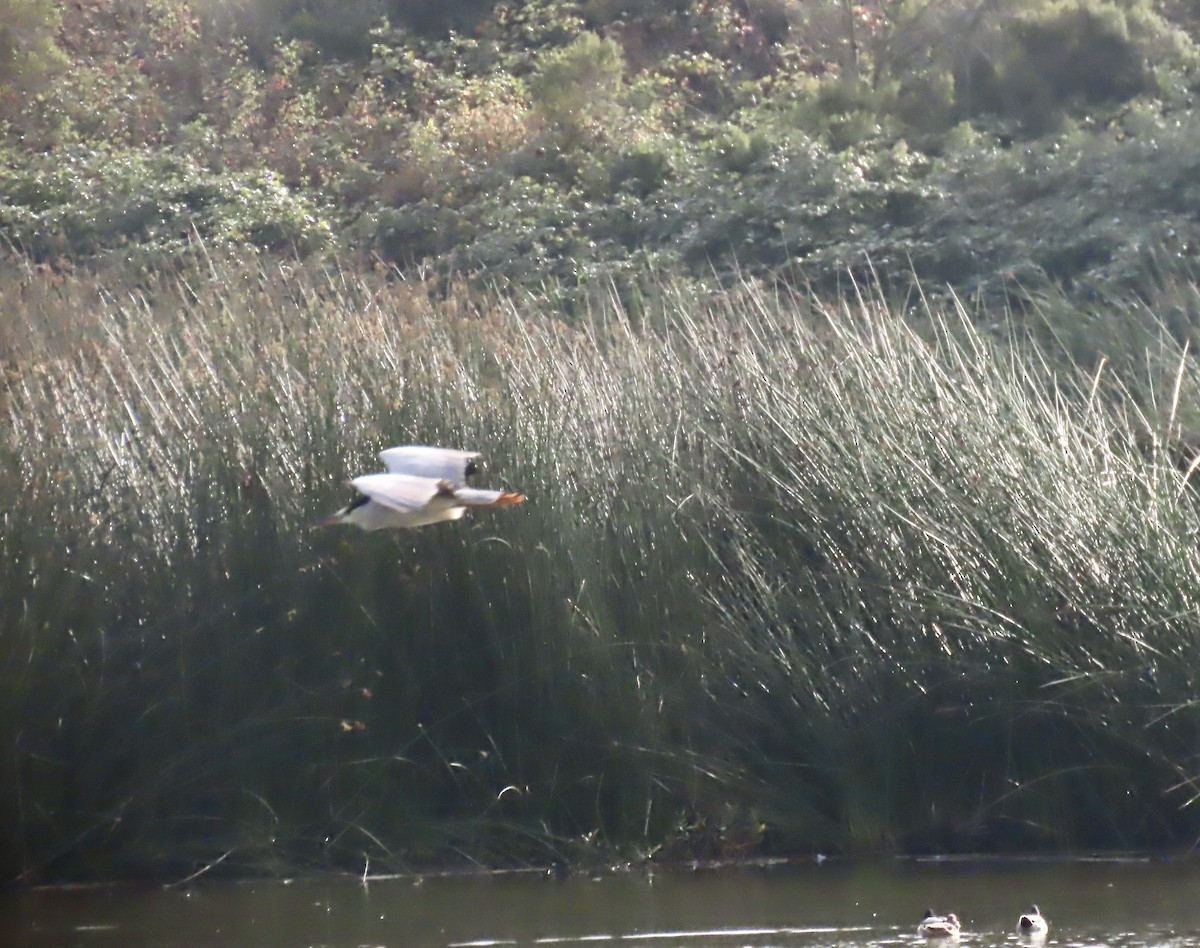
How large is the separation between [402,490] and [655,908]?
2.29 metres

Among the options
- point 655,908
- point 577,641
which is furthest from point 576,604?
point 655,908

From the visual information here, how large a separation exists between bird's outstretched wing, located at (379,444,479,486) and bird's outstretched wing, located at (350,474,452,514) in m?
0.17

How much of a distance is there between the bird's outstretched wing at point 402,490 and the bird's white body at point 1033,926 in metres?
2.39

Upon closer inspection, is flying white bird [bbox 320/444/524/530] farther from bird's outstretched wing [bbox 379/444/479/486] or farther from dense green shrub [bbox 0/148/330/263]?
dense green shrub [bbox 0/148/330/263]

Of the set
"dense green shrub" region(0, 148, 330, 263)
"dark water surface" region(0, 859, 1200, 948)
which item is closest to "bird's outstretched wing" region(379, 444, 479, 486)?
"dark water surface" region(0, 859, 1200, 948)

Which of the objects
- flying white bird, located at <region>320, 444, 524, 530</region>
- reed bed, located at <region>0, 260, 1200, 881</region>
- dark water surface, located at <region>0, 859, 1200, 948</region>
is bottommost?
dark water surface, located at <region>0, 859, 1200, 948</region>

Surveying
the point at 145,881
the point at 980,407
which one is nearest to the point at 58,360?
the point at 145,881

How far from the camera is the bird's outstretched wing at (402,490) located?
412cm

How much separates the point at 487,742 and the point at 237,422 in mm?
1564

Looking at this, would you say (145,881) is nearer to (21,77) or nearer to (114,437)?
(114,437)

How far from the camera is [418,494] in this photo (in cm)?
420

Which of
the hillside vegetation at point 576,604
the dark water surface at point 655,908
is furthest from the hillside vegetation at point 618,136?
the dark water surface at point 655,908

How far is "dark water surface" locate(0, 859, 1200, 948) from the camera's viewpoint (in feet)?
17.9

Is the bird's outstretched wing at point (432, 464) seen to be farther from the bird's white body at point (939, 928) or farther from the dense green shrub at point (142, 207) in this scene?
the dense green shrub at point (142, 207)
